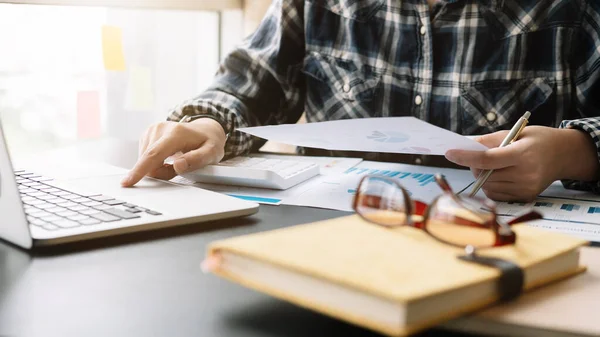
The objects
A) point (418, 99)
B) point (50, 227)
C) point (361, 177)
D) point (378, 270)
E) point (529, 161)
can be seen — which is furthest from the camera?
point (418, 99)

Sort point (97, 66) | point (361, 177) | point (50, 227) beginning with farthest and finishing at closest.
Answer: point (97, 66), point (361, 177), point (50, 227)

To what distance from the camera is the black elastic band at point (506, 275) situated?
43 centimetres

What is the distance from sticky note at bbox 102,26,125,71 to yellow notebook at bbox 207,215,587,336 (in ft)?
4.64

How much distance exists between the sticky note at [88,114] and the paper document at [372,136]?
126cm

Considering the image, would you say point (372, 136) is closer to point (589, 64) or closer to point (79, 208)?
point (79, 208)

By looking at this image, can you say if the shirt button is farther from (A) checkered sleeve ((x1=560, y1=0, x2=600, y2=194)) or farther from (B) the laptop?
(B) the laptop

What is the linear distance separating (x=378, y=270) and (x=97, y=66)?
170 cm

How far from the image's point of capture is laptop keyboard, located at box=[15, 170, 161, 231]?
0.65 meters

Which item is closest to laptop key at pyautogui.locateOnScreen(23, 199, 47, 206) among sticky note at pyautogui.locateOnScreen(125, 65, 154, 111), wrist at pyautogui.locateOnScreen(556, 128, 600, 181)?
wrist at pyautogui.locateOnScreen(556, 128, 600, 181)

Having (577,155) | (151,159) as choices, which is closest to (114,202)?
(151,159)

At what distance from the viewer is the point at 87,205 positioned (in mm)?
716

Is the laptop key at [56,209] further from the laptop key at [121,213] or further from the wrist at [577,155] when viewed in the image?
the wrist at [577,155]

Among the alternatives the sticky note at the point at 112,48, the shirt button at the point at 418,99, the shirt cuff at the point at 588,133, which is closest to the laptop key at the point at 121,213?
the shirt cuff at the point at 588,133

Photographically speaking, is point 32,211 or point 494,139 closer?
point 32,211
